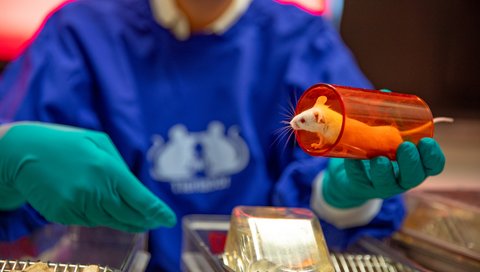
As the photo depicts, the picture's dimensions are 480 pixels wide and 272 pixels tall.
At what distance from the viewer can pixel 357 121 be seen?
1.65 feet

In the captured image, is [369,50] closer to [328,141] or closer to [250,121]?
[250,121]

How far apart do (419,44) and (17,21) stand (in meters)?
1.15

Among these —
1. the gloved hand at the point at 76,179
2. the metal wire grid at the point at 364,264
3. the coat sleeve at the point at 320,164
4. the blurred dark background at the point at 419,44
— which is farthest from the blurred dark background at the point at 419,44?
the gloved hand at the point at 76,179

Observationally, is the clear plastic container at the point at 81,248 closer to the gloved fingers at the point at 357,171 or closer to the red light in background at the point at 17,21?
the gloved fingers at the point at 357,171

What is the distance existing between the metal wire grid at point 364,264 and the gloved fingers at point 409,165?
0.39 ft

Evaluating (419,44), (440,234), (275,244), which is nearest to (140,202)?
(275,244)

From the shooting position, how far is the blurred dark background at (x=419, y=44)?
162cm

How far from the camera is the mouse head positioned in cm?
50

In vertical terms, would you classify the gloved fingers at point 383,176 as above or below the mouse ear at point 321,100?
below

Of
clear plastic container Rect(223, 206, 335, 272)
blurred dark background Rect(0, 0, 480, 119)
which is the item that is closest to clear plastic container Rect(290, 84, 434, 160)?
clear plastic container Rect(223, 206, 335, 272)

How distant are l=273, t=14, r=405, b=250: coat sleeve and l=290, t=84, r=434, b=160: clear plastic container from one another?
211mm

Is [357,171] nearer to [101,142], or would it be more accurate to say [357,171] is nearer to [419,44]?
[101,142]

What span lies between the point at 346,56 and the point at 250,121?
230 mm

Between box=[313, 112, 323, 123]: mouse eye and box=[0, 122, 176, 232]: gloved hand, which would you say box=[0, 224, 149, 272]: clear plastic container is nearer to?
box=[0, 122, 176, 232]: gloved hand
